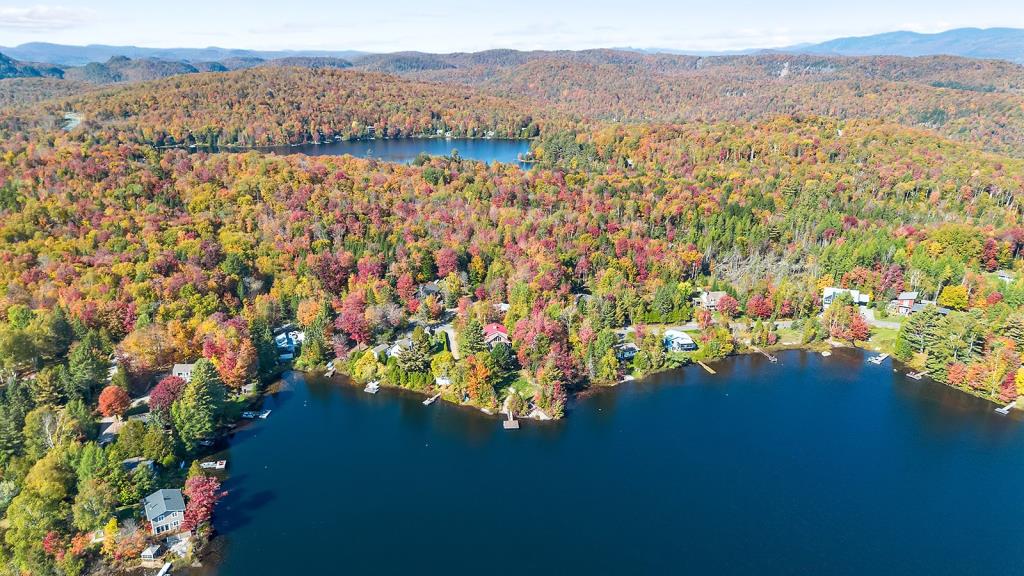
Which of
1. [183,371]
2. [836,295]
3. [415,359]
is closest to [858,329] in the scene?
[836,295]

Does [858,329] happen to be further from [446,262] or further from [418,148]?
[418,148]

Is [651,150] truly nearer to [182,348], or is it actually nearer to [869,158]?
[869,158]

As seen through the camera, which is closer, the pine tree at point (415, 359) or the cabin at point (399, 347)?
the pine tree at point (415, 359)

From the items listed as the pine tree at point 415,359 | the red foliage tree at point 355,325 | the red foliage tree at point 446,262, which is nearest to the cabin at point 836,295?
the red foliage tree at point 446,262

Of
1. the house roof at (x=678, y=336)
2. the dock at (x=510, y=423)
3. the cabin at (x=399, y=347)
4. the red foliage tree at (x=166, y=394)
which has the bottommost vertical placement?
the dock at (x=510, y=423)

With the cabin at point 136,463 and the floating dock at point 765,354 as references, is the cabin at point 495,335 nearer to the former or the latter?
the floating dock at point 765,354

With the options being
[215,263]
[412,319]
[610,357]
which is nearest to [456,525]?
[610,357]

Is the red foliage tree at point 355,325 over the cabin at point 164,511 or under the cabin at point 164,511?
over
